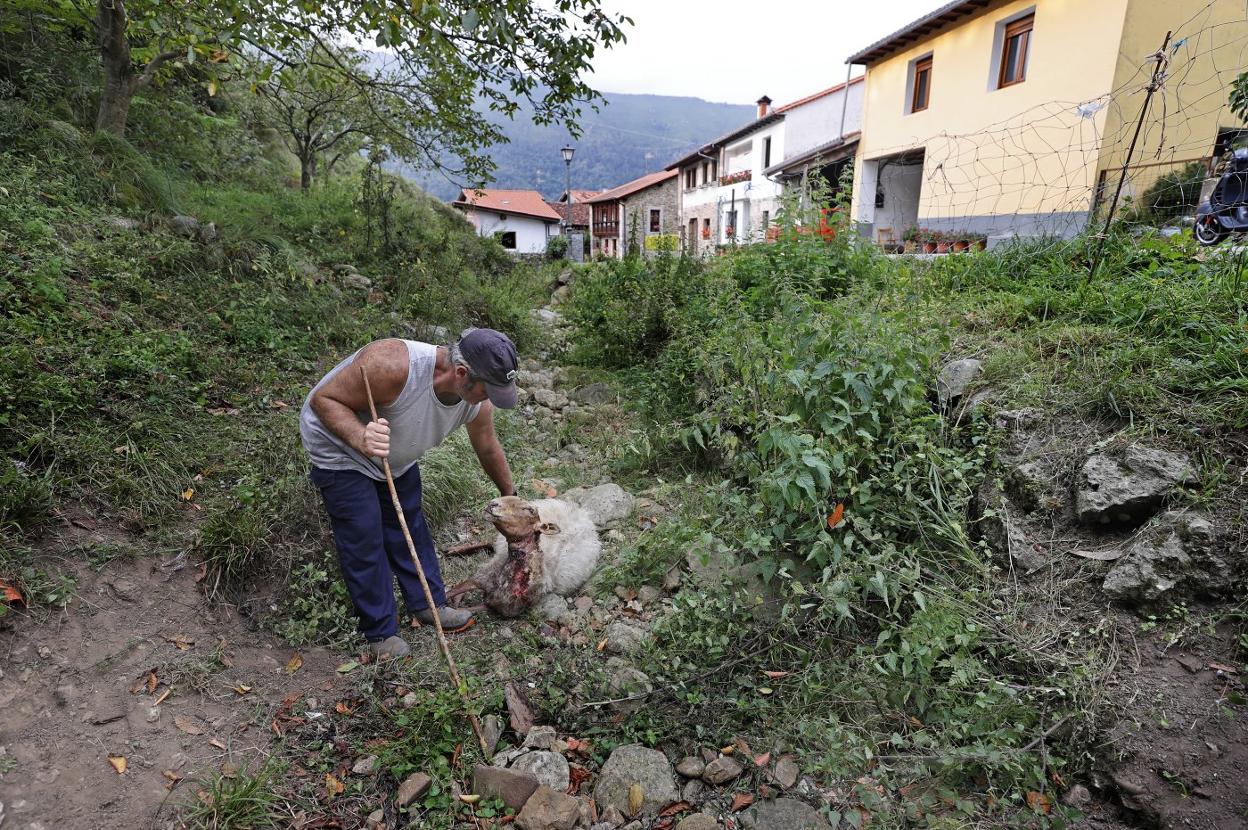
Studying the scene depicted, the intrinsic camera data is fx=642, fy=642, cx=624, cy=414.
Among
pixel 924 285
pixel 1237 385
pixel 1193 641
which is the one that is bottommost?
pixel 1193 641

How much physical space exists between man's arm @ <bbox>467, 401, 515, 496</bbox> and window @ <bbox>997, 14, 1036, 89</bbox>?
12.7 m

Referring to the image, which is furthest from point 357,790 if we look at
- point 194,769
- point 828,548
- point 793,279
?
point 793,279

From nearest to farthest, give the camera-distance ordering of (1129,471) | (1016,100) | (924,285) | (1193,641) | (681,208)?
(1193,641), (1129,471), (924,285), (1016,100), (681,208)

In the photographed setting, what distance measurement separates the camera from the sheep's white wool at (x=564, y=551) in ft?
11.3

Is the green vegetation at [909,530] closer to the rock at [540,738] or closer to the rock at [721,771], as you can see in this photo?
the rock at [721,771]

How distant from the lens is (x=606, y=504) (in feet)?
13.9

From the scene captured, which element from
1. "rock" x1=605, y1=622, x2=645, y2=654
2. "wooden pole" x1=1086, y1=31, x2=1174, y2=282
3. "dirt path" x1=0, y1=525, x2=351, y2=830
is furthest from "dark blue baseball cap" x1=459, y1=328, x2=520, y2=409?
"wooden pole" x1=1086, y1=31, x2=1174, y2=282

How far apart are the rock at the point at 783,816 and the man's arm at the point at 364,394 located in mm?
1909

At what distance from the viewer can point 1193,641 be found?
220 centimetres

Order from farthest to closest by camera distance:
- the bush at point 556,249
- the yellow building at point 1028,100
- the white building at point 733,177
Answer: the white building at point 733,177 → the bush at point 556,249 → the yellow building at point 1028,100

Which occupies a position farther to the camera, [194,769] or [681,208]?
[681,208]

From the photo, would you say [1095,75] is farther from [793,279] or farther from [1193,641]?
[1193,641]

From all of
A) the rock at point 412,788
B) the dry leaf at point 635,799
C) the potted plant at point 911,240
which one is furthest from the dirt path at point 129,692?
the potted plant at point 911,240

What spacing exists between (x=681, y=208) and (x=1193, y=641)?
112 feet
